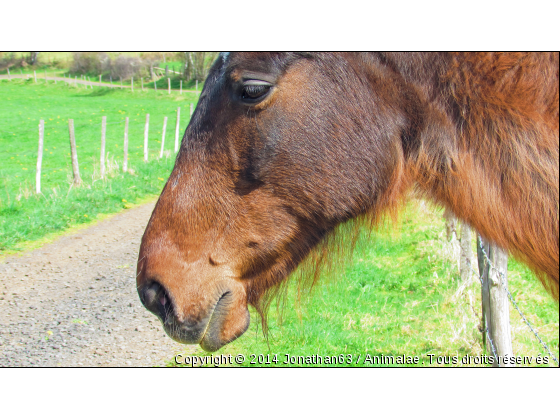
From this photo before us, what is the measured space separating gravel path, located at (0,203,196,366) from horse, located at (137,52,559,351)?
2196 millimetres

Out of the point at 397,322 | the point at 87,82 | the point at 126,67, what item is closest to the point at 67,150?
the point at 87,82

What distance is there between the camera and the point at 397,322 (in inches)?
159

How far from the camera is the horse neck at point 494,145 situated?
1473 mm

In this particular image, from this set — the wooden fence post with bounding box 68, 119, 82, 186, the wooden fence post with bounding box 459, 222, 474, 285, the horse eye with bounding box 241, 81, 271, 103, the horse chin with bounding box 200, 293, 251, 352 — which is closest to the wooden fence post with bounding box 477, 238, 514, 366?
the wooden fence post with bounding box 459, 222, 474, 285

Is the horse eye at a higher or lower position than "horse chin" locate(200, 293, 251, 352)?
higher

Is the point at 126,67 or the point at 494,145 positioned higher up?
the point at 126,67

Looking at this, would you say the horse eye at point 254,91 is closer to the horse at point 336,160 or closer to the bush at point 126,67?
the horse at point 336,160

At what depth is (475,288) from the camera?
425 centimetres

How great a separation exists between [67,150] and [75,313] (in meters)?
2.68

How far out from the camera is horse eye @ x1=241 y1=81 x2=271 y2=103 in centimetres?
160

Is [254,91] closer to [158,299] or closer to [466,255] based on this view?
[158,299]

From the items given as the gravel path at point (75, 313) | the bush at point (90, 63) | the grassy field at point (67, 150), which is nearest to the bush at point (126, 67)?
the bush at point (90, 63)

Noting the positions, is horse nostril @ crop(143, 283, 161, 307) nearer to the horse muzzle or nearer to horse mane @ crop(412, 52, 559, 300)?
→ the horse muzzle

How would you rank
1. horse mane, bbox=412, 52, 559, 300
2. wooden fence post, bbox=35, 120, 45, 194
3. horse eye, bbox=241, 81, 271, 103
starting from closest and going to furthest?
horse mane, bbox=412, 52, 559, 300
horse eye, bbox=241, 81, 271, 103
wooden fence post, bbox=35, 120, 45, 194
